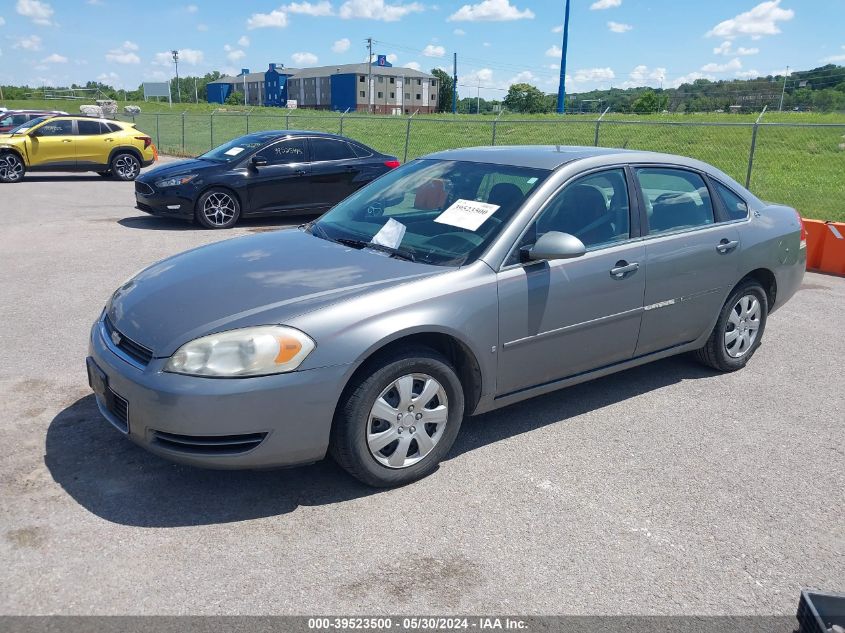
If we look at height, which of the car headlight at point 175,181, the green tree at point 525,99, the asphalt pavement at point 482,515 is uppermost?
the green tree at point 525,99

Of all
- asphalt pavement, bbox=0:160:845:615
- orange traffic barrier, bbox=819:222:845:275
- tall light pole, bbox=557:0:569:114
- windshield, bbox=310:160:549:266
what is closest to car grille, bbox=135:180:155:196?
asphalt pavement, bbox=0:160:845:615

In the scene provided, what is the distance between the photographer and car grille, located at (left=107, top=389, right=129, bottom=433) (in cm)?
340

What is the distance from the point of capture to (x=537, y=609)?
2791 mm

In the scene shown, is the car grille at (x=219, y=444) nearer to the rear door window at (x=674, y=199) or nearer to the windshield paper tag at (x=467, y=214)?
the windshield paper tag at (x=467, y=214)

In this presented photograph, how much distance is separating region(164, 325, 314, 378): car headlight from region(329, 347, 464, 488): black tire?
332 mm

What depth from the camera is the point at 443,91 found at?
130 metres

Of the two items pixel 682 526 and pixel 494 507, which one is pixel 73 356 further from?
pixel 682 526

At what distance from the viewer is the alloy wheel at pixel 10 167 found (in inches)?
707

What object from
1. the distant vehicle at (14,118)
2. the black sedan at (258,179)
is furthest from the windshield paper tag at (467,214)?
the distant vehicle at (14,118)

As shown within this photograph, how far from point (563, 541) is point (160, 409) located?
1.85 meters

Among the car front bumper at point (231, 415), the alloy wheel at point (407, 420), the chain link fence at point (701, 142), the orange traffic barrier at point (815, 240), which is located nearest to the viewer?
the car front bumper at point (231, 415)

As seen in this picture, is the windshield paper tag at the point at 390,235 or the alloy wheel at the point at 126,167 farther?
the alloy wheel at the point at 126,167

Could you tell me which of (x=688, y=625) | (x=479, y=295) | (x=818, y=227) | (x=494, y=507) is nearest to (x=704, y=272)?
(x=479, y=295)

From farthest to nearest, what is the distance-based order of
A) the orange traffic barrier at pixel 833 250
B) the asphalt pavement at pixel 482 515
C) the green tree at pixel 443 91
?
the green tree at pixel 443 91
the orange traffic barrier at pixel 833 250
the asphalt pavement at pixel 482 515
